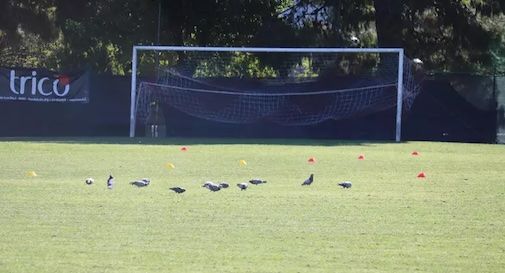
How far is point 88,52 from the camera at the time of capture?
31.5 metres

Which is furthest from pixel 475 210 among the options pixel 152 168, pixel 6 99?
pixel 6 99

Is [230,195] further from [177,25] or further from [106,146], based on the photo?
[177,25]

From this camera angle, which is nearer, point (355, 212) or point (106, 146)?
point (355, 212)

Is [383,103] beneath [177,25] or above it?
beneath

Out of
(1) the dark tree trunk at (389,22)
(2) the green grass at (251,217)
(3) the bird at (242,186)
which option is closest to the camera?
(2) the green grass at (251,217)

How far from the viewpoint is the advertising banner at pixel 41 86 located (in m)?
24.4

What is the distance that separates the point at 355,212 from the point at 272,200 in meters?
1.17

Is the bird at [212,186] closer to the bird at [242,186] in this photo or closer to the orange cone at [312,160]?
the bird at [242,186]

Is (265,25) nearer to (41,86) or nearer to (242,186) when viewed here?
(41,86)

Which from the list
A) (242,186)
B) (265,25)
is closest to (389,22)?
(265,25)

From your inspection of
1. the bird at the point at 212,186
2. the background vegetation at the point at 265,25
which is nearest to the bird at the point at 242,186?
the bird at the point at 212,186

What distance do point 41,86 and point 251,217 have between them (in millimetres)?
16423

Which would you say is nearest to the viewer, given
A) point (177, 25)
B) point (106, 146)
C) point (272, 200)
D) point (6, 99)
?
point (272, 200)

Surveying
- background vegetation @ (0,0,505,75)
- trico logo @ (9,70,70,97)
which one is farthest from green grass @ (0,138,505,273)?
background vegetation @ (0,0,505,75)
